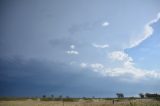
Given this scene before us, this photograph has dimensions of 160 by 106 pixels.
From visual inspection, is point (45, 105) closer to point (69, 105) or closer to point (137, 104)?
point (69, 105)

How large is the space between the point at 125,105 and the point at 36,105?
9.62m

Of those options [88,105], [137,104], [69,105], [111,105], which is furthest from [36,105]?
[137,104]

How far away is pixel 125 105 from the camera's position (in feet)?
92.7

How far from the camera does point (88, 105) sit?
29828 millimetres

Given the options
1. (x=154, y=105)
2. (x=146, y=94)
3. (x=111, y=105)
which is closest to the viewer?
(x=154, y=105)

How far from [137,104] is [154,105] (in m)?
1.92

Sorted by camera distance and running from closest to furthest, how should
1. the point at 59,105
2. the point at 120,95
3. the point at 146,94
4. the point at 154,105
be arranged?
1. the point at 154,105
2. the point at 59,105
3. the point at 146,94
4. the point at 120,95

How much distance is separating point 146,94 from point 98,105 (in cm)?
1985

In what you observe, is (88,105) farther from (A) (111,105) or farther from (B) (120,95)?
(B) (120,95)

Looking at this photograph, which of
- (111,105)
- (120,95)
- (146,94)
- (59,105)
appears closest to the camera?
(111,105)

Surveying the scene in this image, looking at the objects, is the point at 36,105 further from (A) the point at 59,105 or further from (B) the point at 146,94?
(B) the point at 146,94

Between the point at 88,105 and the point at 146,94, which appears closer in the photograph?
the point at 88,105

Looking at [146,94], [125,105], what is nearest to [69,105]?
[125,105]

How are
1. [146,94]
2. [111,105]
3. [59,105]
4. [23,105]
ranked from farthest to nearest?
1. [146,94]
2. [23,105]
3. [59,105]
4. [111,105]
